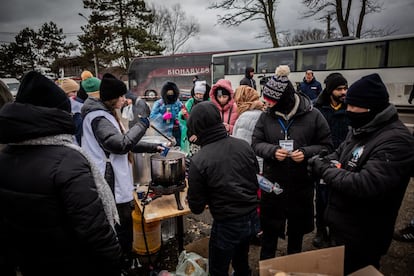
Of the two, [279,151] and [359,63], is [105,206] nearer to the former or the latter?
[279,151]

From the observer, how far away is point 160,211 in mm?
2316

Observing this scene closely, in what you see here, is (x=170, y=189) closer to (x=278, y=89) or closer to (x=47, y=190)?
(x=47, y=190)

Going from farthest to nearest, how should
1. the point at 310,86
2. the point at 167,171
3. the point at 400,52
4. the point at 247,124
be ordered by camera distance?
the point at 400,52 < the point at 310,86 < the point at 247,124 < the point at 167,171

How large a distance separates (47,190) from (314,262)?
1.39m

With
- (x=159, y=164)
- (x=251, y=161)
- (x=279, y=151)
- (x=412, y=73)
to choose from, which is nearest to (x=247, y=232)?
(x=251, y=161)

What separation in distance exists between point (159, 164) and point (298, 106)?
1.34 meters

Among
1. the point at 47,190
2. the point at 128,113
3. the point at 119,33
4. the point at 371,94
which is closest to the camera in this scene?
the point at 47,190

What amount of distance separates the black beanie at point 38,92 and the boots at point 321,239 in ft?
9.97

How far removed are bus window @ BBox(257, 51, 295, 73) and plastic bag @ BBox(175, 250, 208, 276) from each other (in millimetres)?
11497

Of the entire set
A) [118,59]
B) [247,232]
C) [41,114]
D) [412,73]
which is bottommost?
[247,232]

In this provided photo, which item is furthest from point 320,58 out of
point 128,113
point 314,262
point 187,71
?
point 314,262

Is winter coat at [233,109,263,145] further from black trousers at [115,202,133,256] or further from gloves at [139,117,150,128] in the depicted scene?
black trousers at [115,202,133,256]

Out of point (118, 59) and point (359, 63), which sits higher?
point (118, 59)

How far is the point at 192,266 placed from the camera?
2.41 meters
